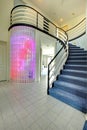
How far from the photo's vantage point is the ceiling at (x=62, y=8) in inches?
264

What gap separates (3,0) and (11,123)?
6.16 m

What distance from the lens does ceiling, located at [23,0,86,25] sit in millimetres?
6714

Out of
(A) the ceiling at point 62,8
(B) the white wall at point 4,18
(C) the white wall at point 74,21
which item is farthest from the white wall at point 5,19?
(C) the white wall at point 74,21

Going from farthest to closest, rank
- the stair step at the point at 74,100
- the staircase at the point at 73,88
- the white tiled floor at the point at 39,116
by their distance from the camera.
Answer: the staircase at the point at 73,88 < the stair step at the point at 74,100 < the white tiled floor at the point at 39,116

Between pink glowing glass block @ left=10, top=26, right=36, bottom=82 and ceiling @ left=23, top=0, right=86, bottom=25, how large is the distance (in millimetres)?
2909

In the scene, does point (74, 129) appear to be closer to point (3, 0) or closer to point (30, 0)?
point (3, 0)

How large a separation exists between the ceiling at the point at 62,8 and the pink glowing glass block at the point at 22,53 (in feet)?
9.54

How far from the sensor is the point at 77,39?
7109 mm

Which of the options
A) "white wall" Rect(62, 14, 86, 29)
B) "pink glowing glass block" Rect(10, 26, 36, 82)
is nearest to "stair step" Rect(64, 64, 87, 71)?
"pink glowing glass block" Rect(10, 26, 36, 82)

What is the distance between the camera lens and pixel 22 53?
5.20 metres

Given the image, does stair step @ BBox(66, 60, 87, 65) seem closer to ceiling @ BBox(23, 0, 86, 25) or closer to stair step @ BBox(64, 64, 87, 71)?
stair step @ BBox(64, 64, 87, 71)

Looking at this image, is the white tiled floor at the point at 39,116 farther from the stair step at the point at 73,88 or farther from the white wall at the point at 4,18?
the white wall at the point at 4,18

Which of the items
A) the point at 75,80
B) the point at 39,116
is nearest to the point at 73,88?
the point at 75,80

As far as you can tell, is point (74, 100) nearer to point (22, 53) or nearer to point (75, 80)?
point (75, 80)
